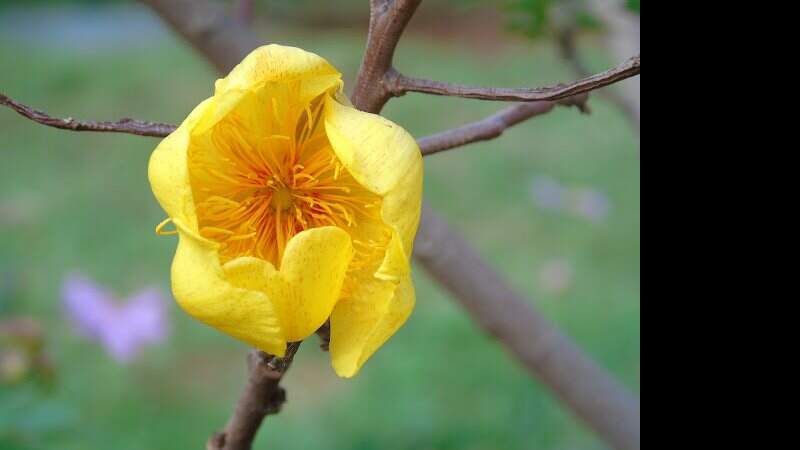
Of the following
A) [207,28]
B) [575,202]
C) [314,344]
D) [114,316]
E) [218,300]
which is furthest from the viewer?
[575,202]

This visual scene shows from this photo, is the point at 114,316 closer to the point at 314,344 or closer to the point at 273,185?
the point at 314,344

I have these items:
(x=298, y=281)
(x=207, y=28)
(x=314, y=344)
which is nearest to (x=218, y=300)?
(x=298, y=281)

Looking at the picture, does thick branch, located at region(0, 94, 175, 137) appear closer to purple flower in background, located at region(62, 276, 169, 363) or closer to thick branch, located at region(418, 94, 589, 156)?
thick branch, located at region(418, 94, 589, 156)

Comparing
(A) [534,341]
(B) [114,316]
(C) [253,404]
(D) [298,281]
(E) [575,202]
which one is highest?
(D) [298,281]

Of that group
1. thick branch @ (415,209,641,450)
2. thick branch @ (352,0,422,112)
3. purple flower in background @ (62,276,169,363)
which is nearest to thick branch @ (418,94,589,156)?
thick branch @ (352,0,422,112)

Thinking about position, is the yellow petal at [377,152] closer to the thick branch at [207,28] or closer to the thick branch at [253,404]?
the thick branch at [253,404]
